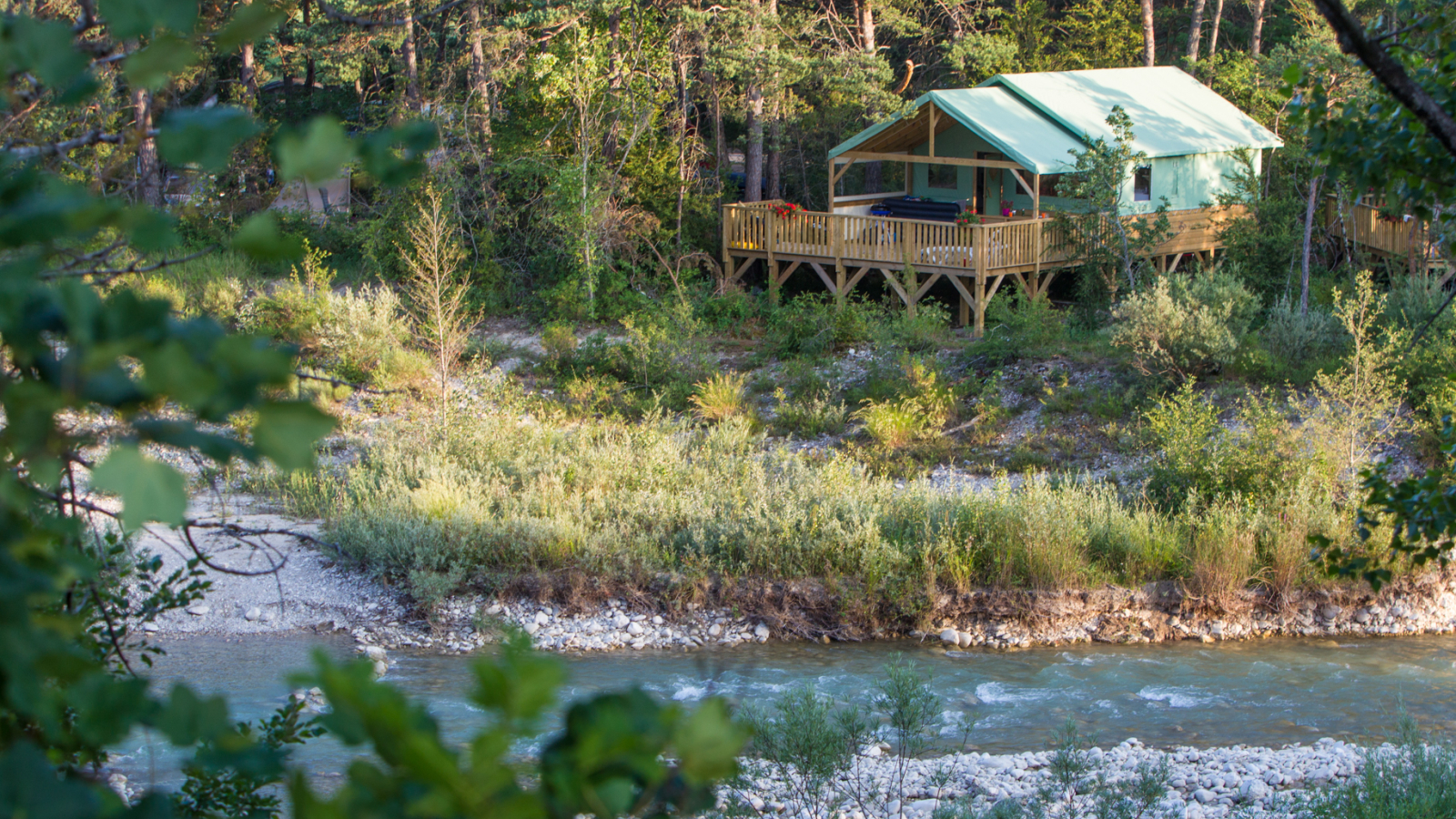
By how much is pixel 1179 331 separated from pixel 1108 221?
406 cm

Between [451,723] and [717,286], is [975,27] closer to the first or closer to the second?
[717,286]

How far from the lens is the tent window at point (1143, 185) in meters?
19.4

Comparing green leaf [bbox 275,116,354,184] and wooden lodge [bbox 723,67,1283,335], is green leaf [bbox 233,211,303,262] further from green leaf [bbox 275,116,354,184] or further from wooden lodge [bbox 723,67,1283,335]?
wooden lodge [bbox 723,67,1283,335]

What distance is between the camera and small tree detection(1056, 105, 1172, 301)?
16281 mm

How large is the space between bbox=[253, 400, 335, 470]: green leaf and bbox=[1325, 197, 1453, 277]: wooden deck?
17534 mm

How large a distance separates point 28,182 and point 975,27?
27.4 metres

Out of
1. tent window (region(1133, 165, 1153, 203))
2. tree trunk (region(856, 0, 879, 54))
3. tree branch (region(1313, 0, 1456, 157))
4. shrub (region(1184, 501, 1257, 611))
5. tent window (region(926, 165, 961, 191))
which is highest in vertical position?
tree trunk (region(856, 0, 879, 54))

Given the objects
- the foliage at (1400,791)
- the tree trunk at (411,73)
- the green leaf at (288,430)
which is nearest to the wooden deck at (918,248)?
the tree trunk at (411,73)

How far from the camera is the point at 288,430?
2.78 ft

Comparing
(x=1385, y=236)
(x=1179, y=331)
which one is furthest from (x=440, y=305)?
(x=1385, y=236)

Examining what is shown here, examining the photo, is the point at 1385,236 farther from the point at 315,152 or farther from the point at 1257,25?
the point at 315,152

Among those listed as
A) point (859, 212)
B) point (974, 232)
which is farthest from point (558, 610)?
point (859, 212)

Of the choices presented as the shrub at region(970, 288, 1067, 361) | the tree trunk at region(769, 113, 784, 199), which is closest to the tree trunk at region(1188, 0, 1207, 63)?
the tree trunk at region(769, 113, 784, 199)

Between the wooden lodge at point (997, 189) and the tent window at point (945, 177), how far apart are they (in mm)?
122
